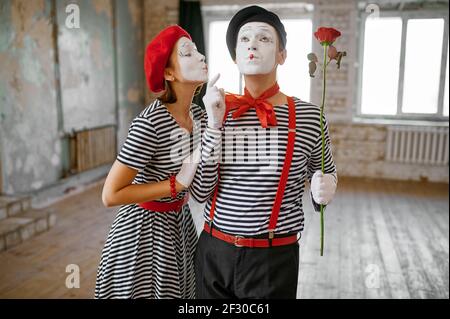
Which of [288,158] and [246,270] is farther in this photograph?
[246,270]

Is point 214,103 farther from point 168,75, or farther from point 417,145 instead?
point 417,145

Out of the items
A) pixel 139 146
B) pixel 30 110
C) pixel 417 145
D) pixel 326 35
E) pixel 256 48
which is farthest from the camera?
pixel 417 145

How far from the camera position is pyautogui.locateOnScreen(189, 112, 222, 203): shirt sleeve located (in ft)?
2.91

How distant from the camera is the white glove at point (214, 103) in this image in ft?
Result: 2.78

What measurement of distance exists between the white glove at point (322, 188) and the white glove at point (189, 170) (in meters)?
0.24

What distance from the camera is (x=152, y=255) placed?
117 cm

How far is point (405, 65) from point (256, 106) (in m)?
3.90

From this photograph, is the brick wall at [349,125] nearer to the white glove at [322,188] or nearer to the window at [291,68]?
the window at [291,68]

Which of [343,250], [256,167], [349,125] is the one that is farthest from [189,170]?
[349,125]

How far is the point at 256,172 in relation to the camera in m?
0.97

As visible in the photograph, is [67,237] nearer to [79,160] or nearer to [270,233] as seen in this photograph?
[79,160]

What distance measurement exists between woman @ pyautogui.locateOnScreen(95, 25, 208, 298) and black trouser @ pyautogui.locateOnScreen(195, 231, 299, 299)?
10cm

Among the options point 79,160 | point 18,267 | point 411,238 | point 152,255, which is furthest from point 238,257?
point 79,160

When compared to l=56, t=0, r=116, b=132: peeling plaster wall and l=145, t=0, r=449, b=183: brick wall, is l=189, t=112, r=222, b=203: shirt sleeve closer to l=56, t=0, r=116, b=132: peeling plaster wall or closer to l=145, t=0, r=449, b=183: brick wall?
l=56, t=0, r=116, b=132: peeling plaster wall
